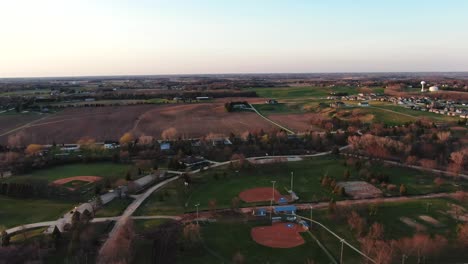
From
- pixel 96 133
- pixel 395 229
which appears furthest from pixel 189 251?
pixel 96 133

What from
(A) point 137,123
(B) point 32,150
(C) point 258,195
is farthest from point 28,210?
(A) point 137,123

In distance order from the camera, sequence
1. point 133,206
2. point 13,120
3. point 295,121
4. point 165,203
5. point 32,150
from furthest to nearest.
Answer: point 295,121 → point 13,120 → point 32,150 → point 165,203 → point 133,206

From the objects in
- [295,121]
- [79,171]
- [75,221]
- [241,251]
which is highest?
[295,121]

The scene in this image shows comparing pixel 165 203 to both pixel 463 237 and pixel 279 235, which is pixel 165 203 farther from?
pixel 463 237

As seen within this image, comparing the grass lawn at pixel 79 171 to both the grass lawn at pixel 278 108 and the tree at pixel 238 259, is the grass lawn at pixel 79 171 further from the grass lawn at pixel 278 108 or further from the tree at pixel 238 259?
the grass lawn at pixel 278 108

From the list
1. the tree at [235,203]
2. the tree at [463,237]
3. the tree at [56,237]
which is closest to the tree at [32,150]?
the tree at [56,237]

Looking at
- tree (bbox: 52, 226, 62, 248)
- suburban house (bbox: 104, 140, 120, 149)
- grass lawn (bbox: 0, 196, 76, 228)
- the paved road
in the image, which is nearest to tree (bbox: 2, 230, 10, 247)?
tree (bbox: 52, 226, 62, 248)
